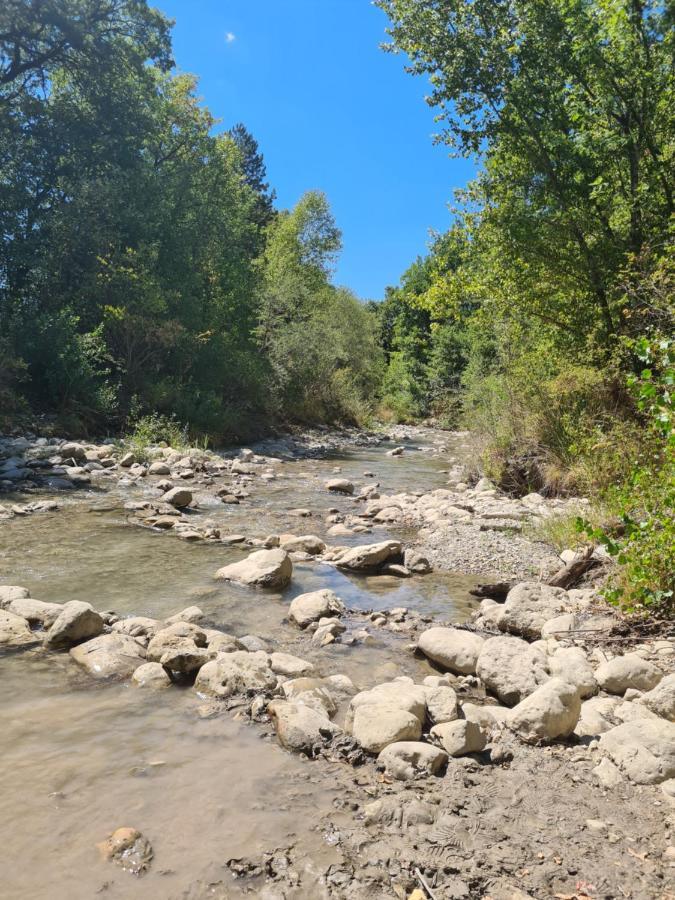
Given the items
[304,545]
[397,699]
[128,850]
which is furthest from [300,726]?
[304,545]

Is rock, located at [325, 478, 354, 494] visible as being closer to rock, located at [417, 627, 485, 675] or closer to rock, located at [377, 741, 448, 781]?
rock, located at [417, 627, 485, 675]

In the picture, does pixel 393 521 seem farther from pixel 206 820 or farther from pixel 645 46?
pixel 645 46

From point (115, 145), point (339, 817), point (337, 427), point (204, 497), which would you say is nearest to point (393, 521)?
point (204, 497)

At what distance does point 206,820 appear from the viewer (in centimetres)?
289

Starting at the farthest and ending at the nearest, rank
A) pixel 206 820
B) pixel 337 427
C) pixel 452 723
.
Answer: pixel 337 427
pixel 452 723
pixel 206 820

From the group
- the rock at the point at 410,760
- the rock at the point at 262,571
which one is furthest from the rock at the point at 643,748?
the rock at the point at 262,571

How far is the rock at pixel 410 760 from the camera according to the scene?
10.7ft

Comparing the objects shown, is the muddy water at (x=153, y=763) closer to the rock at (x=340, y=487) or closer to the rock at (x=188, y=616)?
the rock at (x=188, y=616)

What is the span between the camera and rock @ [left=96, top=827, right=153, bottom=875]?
257cm

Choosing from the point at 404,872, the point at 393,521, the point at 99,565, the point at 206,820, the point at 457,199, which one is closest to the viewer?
the point at 404,872

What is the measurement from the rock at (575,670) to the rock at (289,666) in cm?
186

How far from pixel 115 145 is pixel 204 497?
15.3 metres

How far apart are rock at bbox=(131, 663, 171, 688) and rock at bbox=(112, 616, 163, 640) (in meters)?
0.68

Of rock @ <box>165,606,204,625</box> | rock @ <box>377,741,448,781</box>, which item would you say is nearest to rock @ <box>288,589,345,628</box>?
rock @ <box>165,606,204,625</box>
